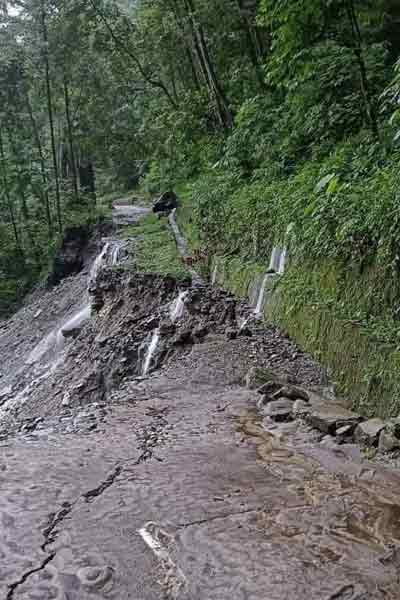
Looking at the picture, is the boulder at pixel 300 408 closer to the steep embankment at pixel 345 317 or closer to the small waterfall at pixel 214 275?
the steep embankment at pixel 345 317

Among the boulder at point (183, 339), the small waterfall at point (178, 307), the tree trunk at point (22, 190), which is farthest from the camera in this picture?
the tree trunk at point (22, 190)

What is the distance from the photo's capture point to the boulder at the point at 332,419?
5.11 m

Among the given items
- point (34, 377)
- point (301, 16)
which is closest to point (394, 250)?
point (301, 16)

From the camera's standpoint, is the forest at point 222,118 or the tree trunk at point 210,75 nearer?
the forest at point 222,118

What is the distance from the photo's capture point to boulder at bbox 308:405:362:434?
5.11 meters

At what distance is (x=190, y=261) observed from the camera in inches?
519

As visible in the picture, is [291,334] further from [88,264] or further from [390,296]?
[88,264]

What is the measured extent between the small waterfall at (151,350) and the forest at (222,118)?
2.35m

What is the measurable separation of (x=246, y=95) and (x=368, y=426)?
496 inches

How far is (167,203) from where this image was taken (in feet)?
72.5

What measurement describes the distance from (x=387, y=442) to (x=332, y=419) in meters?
0.69

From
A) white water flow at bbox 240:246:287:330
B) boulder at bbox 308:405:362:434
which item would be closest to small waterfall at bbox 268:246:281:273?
white water flow at bbox 240:246:287:330

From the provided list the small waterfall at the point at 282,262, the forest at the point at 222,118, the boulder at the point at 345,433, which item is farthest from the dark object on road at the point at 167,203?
the boulder at the point at 345,433

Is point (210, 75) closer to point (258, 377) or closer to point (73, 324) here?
point (73, 324)
